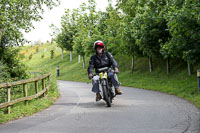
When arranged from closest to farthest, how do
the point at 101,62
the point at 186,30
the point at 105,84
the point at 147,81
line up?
1. the point at 105,84
2. the point at 101,62
3. the point at 186,30
4. the point at 147,81

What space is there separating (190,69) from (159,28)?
12.6 ft

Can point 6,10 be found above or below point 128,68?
above

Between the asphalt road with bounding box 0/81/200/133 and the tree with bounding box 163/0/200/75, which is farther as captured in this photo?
the tree with bounding box 163/0/200/75

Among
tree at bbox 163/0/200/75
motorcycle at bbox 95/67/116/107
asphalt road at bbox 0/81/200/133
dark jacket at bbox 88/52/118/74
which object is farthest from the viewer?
tree at bbox 163/0/200/75

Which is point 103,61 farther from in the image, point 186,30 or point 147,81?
point 147,81

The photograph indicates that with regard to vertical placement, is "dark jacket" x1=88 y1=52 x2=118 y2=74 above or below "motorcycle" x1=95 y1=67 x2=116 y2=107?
above

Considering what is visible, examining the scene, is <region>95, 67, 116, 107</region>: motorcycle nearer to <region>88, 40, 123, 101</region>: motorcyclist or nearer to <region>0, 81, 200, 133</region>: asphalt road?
<region>88, 40, 123, 101</region>: motorcyclist

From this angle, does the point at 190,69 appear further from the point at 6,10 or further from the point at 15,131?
the point at 15,131

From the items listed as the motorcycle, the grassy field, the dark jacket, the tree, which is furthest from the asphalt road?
the tree

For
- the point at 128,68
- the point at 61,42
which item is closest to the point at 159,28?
the point at 128,68

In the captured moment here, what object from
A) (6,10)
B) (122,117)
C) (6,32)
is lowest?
(122,117)

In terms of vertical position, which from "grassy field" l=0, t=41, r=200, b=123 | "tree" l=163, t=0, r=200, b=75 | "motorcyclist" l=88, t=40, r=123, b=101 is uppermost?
"tree" l=163, t=0, r=200, b=75

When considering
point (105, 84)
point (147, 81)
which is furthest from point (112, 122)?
point (147, 81)

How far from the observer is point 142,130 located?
18.7 ft
